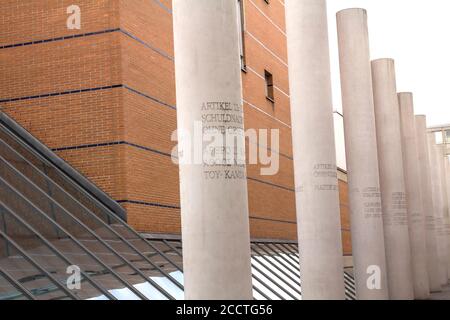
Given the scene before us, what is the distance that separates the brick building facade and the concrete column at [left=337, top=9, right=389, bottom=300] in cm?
557

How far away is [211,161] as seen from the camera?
840 centimetres

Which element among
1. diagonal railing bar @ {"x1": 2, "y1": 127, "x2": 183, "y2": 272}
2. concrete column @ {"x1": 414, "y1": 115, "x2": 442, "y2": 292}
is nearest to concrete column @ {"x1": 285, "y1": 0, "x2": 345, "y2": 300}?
diagonal railing bar @ {"x1": 2, "y1": 127, "x2": 183, "y2": 272}

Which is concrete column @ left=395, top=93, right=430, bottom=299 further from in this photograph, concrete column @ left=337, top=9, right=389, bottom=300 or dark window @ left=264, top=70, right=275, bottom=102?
concrete column @ left=337, top=9, right=389, bottom=300

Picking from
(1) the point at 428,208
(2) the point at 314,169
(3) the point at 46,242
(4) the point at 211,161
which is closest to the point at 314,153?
(2) the point at 314,169

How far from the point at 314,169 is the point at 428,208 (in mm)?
20881

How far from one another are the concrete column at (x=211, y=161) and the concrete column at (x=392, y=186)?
15558 millimetres

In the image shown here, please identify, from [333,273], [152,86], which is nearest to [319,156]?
[333,273]

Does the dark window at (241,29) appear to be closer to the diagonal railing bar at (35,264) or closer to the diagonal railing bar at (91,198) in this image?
the diagonal railing bar at (91,198)

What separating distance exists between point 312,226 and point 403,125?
54.1ft

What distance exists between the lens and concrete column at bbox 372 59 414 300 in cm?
2308

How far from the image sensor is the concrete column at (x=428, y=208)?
3288cm

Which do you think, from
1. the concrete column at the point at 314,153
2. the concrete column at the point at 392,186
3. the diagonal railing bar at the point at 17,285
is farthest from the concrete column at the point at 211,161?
the concrete column at the point at 392,186

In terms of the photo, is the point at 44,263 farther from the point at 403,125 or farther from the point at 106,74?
the point at 403,125
